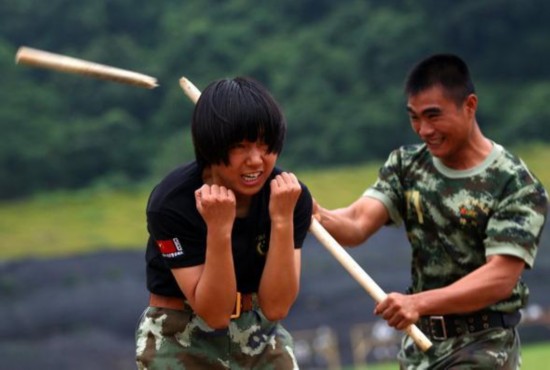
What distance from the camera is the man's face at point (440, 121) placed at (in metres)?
7.09

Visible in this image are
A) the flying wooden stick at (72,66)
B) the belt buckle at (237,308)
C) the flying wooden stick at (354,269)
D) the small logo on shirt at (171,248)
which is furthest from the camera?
the flying wooden stick at (354,269)

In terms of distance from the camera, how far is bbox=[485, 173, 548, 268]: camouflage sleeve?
6996mm

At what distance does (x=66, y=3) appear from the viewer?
47344 millimetres

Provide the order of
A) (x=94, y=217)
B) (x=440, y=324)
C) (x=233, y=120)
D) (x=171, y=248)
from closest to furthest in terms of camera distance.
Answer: (x=233, y=120) → (x=171, y=248) → (x=440, y=324) → (x=94, y=217)

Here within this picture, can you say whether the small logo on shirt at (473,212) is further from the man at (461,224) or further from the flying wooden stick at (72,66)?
the flying wooden stick at (72,66)

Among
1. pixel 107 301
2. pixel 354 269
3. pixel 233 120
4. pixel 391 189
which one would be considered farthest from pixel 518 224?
pixel 107 301

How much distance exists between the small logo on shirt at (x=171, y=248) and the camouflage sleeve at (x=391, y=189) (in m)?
1.87

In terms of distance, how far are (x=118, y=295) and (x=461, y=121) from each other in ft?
44.9

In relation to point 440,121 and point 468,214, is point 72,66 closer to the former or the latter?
point 440,121

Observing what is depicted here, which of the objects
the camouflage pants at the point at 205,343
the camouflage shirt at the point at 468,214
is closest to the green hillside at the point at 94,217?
the camouflage shirt at the point at 468,214

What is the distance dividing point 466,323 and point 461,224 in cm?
46

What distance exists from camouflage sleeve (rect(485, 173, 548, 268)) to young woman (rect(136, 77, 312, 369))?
4.18 ft

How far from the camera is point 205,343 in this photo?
6.05 meters

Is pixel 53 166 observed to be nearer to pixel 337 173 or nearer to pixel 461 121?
pixel 337 173
